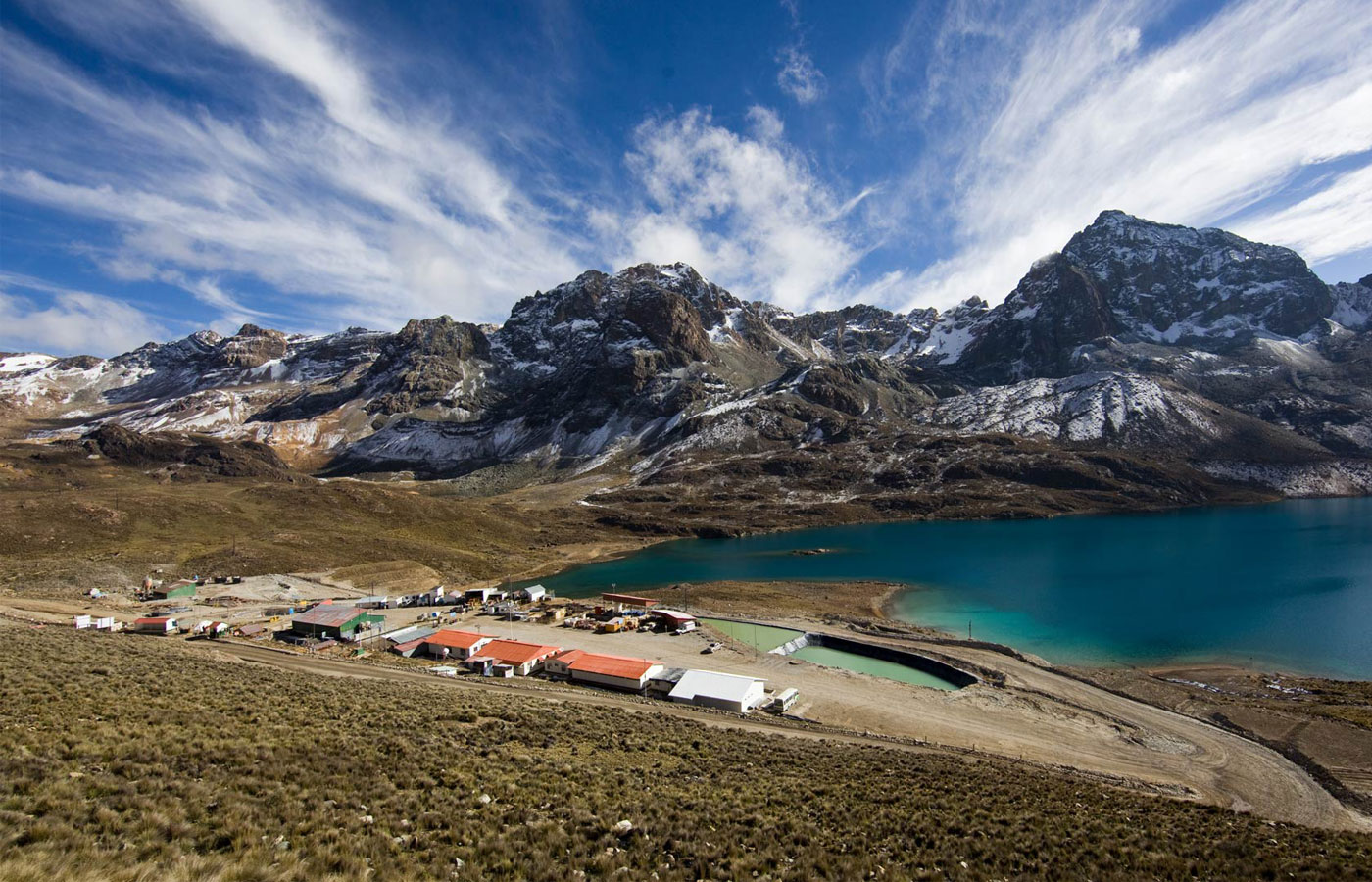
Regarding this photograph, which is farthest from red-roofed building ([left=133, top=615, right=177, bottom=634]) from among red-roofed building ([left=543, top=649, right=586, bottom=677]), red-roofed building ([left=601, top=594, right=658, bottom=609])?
red-roofed building ([left=601, top=594, right=658, bottom=609])

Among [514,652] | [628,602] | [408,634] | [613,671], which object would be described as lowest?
[613,671]

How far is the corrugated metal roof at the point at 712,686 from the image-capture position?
3997cm

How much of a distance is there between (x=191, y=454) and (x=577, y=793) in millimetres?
188014

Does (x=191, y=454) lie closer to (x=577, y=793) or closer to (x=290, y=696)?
(x=290, y=696)

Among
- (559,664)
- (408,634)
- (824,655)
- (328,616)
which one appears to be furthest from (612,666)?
(328,616)

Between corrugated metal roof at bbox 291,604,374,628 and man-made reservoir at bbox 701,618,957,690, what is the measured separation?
34408mm

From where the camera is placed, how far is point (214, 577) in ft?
248

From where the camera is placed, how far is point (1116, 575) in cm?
8631

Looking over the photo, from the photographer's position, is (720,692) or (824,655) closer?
(720,692)

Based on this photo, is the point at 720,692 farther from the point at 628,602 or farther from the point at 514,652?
the point at 628,602

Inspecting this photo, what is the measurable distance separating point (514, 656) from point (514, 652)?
684 mm

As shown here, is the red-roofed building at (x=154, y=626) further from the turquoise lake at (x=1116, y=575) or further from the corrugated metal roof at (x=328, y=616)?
the turquoise lake at (x=1116, y=575)

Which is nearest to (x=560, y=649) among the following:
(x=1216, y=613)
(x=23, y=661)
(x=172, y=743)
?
(x=23, y=661)

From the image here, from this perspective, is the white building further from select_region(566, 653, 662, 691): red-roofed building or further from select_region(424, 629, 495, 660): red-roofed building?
select_region(424, 629, 495, 660): red-roofed building
